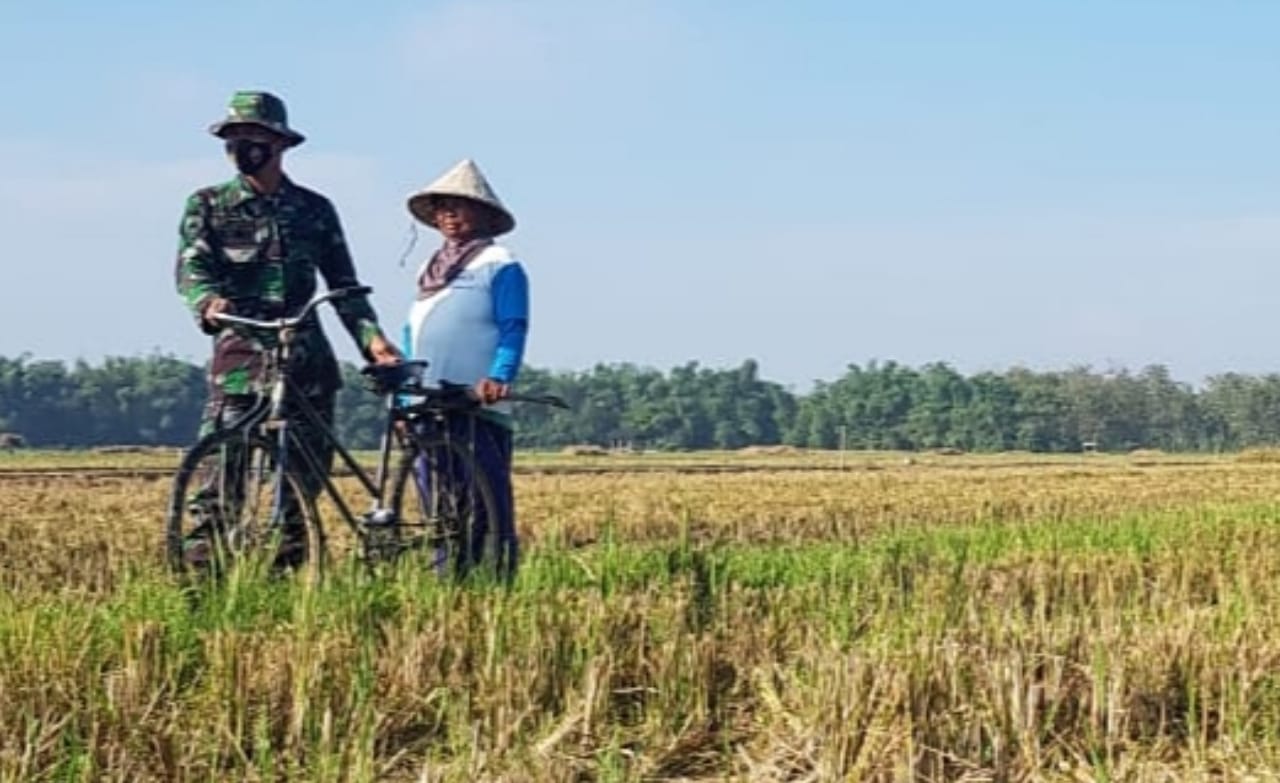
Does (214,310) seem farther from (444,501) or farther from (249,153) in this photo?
(444,501)

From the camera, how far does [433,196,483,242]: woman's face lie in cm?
574

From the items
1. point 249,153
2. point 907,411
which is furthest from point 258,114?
point 907,411

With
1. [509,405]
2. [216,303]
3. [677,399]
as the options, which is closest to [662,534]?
[509,405]

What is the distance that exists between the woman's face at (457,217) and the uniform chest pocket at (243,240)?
0.74 m

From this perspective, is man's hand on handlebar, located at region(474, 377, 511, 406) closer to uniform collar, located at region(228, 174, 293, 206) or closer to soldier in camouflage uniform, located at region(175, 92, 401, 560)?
soldier in camouflage uniform, located at region(175, 92, 401, 560)

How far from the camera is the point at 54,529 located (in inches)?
452

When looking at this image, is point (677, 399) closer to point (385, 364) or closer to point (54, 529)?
point (54, 529)

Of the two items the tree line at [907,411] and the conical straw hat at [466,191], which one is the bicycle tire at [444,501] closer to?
the conical straw hat at [466,191]

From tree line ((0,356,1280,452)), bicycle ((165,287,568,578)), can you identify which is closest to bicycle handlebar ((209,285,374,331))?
bicycle ((165,287,568,578))

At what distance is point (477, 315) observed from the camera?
5691mm

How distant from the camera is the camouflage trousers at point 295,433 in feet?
16.1

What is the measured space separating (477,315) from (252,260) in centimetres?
82

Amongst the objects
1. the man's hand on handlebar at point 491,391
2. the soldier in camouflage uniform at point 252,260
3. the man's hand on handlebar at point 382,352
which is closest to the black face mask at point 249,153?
the soldier in camouflage uniform at point 252,260

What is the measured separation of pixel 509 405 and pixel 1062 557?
139 inches
